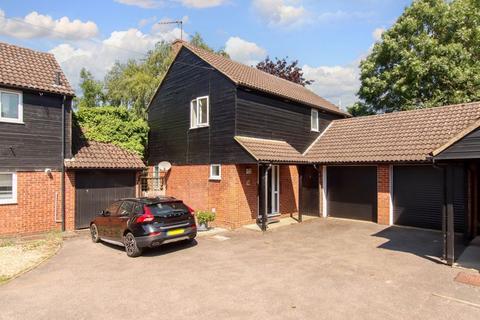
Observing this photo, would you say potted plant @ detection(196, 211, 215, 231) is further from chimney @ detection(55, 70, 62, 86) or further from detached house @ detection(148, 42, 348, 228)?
chimney @ detection(55, 70, 62, 86)

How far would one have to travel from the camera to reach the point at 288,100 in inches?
623

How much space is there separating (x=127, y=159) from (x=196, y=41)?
70.4 feet

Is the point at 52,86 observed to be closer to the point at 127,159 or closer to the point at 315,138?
the point at 127,159

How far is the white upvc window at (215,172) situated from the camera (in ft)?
45.8

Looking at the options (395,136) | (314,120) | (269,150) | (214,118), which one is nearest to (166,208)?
(269,150)

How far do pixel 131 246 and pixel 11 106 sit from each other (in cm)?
730

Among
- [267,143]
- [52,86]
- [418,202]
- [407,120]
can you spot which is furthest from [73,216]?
[407,120]

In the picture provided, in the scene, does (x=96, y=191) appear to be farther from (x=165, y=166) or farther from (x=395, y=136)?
(x=395, y=136)

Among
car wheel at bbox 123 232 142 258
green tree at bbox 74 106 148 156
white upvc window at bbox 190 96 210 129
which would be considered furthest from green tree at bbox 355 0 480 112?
car wheel at bbox 123 232 142 258

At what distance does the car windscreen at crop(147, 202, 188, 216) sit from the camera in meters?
9.22

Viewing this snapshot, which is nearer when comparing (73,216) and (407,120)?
(73,216)

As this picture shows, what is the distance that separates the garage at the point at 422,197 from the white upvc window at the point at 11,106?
14486 millimetres

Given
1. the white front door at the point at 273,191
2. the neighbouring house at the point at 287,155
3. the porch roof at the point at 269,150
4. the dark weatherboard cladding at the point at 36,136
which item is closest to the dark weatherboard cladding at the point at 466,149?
the neighbouring house at the point at 287,155

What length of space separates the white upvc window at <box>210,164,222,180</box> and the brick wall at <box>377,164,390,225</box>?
6.59 meters
